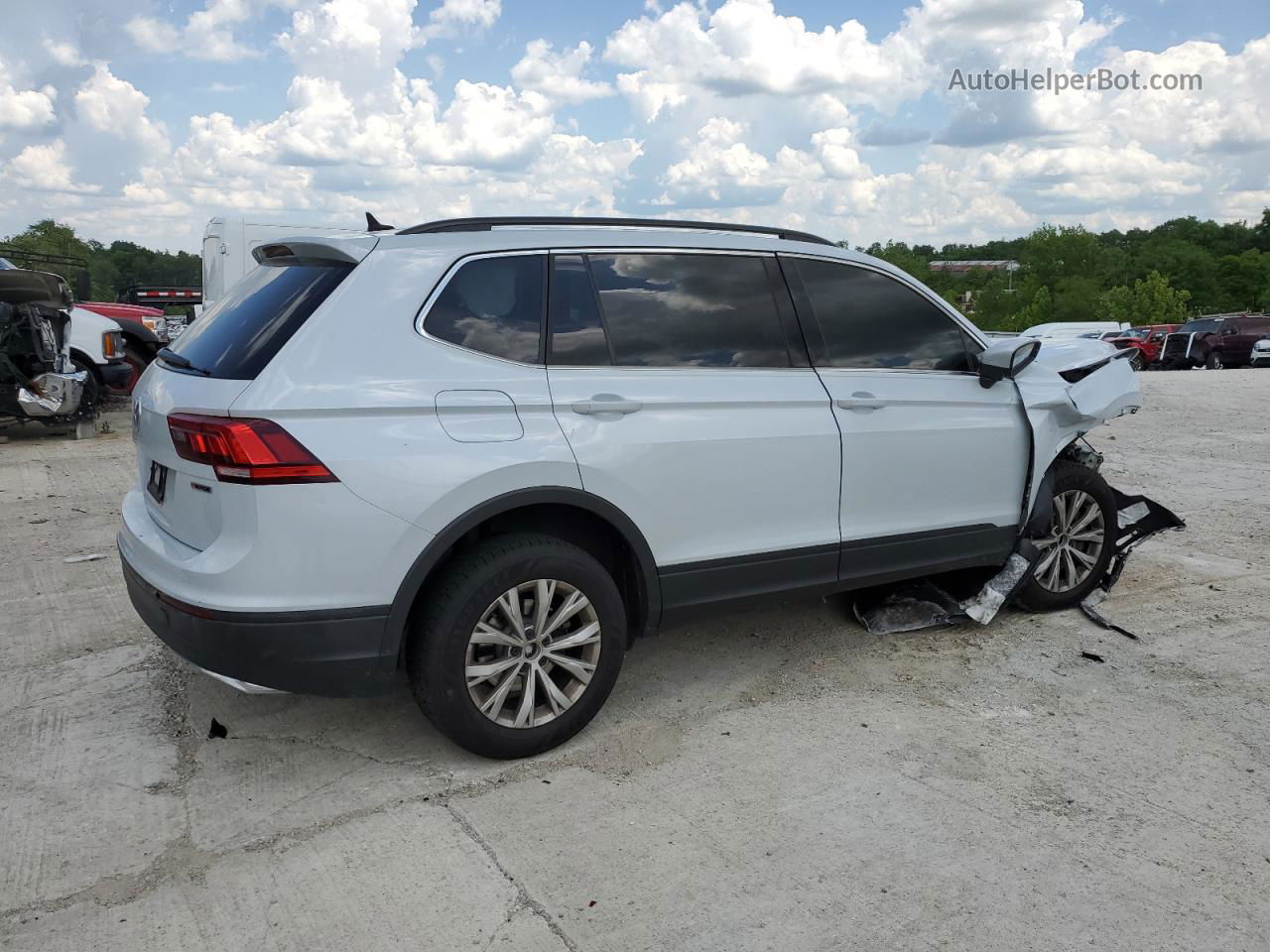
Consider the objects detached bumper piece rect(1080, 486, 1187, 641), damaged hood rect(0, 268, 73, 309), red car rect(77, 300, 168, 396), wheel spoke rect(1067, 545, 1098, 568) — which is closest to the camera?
wheel spoke rect(1067, 545, 1098, 568)

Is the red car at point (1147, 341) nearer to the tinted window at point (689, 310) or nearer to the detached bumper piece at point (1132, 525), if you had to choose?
the detached bumper piece at point (1132, 525)

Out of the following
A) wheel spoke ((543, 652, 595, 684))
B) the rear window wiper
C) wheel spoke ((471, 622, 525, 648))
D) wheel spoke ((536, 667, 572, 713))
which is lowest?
wheel spoke ((536, 667, 572, 713))

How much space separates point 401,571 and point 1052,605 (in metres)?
3.50

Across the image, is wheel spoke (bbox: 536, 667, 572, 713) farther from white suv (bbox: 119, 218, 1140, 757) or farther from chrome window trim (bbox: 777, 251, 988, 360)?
chrome window trim (bbox: 777, 251, 988, 360)

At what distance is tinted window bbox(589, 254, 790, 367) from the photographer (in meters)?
3.87

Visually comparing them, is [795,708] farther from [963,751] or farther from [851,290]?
[851,290]

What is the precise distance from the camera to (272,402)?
3.16 metres

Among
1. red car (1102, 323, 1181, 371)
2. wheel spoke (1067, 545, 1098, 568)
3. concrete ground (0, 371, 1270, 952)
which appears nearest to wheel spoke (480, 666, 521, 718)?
concrete ground (0, 371, 1270, 952)

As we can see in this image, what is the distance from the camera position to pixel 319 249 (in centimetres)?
359

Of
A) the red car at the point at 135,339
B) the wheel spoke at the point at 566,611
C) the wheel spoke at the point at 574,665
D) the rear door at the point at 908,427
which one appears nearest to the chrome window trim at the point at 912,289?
the rear door at the point at 908,427

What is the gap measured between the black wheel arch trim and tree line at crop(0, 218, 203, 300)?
159ft

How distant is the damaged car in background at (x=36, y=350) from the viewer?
11.1 meters

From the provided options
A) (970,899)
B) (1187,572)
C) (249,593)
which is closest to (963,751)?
(970,899)

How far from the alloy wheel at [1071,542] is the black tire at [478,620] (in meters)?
2.54
